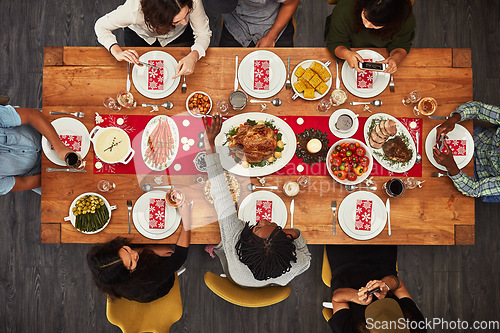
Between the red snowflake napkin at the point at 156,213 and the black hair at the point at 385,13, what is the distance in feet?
5.74

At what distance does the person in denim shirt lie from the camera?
2057 mm

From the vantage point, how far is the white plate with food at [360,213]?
82.1 inches

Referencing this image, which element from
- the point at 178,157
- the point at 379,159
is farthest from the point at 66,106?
the point at 379,159

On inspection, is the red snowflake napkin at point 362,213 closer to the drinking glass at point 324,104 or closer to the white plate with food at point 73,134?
the drinking glass at point 324,104

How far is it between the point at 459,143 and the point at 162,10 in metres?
2.09

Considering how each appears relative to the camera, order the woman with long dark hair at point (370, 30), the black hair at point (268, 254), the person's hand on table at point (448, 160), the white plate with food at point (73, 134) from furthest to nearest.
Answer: the white plate with food at point (73, 134), the person's hand on table at point (448, 160), the woman with long dark hair at point (370, 30), the black hair at point (268, 254)

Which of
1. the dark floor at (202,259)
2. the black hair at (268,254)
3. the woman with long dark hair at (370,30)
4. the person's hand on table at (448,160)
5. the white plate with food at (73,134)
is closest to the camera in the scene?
the black hair at (268,254)

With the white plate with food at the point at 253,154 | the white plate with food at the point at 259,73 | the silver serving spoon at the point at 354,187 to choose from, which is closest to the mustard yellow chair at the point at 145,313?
the white plate with food at the point at 253,154

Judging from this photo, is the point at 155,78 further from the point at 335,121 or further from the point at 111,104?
the point at 335,121

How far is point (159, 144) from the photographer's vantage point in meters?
2.11

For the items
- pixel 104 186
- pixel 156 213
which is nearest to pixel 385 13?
pixel 156 213

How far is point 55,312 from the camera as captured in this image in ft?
10.3

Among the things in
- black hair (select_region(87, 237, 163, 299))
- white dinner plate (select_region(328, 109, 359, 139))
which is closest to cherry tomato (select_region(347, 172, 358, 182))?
white dinner plate (select_region(328, 109, 359, 139))

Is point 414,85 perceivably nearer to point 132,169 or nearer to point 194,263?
point 132,169
